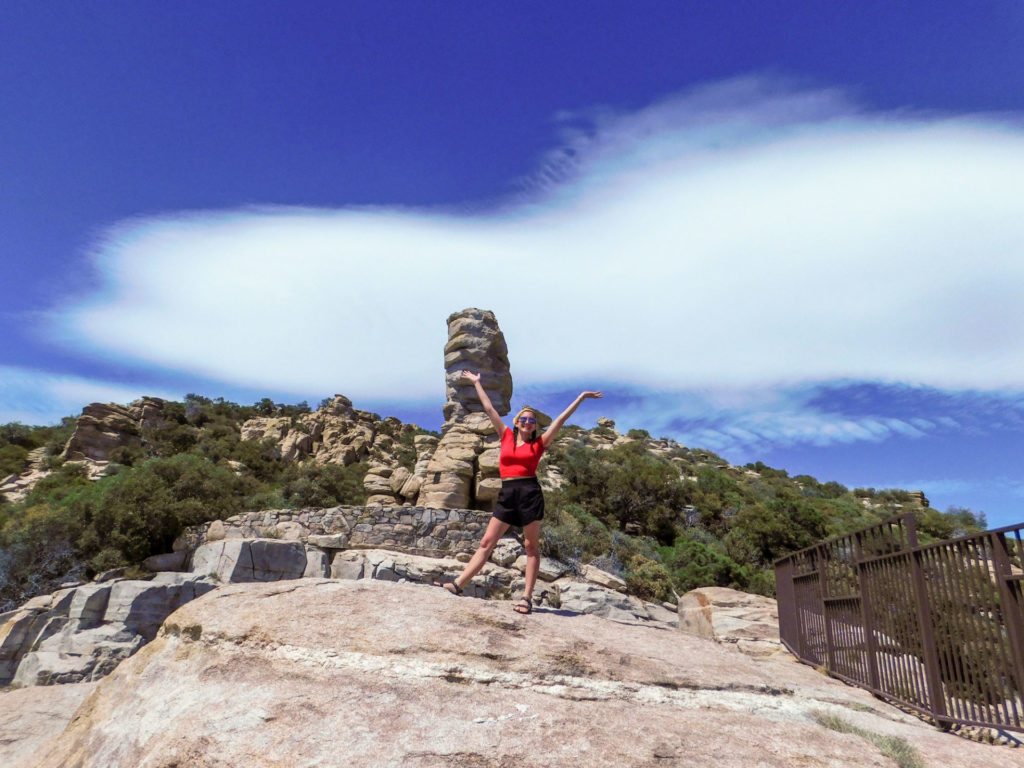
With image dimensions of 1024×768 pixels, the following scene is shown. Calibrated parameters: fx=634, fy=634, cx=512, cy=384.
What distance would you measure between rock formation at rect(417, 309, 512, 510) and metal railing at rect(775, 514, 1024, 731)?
31.1 feet

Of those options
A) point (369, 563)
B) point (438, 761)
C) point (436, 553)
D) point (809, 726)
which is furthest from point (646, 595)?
point (438, 761)

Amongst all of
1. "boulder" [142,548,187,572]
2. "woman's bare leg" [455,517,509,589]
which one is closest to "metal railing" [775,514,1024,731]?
"woman's bare leg" [455,517,509,589]

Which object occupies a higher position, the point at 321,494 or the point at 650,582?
the point at 321,494

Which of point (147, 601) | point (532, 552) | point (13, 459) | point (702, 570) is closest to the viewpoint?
point (532, 552)

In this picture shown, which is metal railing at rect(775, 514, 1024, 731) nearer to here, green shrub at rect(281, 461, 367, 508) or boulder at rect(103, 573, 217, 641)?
boulder at rect(103, 573, 217, 641)

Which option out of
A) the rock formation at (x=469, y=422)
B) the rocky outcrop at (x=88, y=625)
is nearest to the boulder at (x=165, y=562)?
the rocky outcrop at (x=88, y=625)

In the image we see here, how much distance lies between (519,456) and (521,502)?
402 millimetres

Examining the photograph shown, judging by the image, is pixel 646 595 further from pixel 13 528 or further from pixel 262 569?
pixel 13 528

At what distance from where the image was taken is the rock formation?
17.7 meters

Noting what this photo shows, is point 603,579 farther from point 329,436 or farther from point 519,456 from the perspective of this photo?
point 329,436

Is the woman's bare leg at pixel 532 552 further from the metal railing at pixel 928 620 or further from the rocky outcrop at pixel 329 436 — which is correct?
the rocky outcrop at pixel 329 436

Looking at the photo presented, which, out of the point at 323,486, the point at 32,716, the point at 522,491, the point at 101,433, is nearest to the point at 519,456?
the point at 522,491

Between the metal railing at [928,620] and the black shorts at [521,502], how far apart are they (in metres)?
3.29

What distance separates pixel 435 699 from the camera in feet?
11.0
